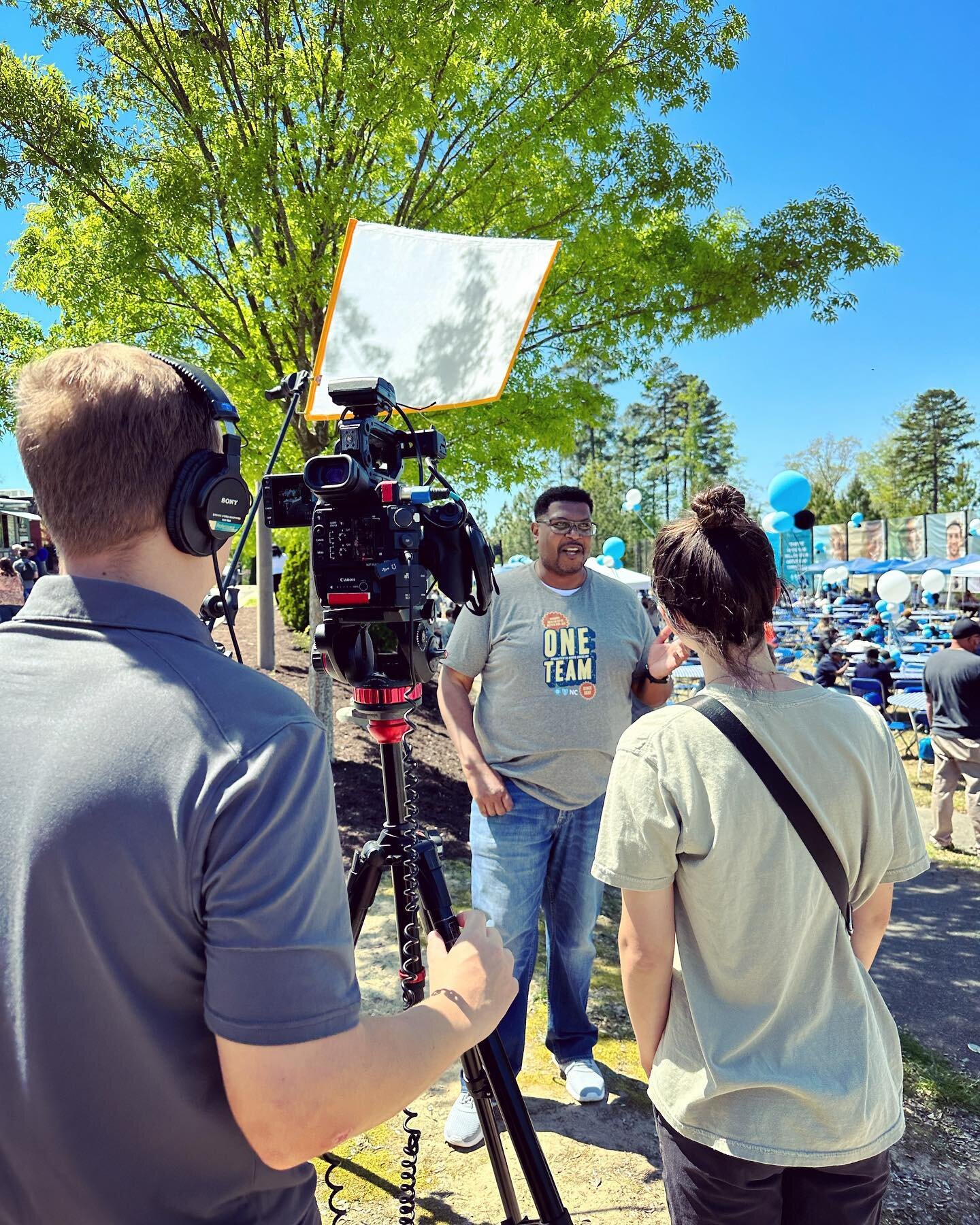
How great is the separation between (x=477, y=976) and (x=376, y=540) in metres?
0.84

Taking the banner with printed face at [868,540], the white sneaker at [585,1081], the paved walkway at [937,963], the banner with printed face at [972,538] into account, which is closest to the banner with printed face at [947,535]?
the banner with printed face at [972,538]

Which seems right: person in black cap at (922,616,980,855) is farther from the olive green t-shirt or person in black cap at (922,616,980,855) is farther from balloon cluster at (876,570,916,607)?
balloon cluster at (876,570,916,607)

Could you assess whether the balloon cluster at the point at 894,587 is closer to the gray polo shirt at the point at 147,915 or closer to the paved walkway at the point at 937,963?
the paved walkway at the point at 937,963

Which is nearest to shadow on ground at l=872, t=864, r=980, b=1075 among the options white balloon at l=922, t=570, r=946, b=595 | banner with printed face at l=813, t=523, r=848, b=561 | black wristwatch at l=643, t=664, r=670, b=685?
black wristwatch at l=643, t=664, r=670, b=685

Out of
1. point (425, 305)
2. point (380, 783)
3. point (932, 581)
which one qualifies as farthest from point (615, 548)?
point (425, 305)

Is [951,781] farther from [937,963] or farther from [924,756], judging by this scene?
[937,963]

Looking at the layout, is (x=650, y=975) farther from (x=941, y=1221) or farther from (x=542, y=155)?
(x=542, y=155)

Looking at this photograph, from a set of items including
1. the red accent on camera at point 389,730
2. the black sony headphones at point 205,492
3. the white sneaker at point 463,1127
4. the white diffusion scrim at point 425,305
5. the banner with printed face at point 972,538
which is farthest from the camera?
the banner with printed face at point 972,538

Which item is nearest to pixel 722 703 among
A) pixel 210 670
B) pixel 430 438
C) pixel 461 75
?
pixel 430 438

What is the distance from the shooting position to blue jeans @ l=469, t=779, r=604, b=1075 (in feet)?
9.39

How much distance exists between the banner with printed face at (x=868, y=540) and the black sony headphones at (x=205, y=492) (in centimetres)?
3983

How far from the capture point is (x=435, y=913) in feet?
5.45

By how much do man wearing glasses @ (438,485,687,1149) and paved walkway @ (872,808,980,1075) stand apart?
1896 millimetres

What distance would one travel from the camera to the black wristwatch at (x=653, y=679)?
2980mm
